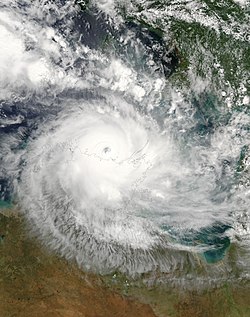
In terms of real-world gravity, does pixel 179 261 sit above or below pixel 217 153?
below

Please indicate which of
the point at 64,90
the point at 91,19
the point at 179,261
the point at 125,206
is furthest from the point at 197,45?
the point at 179,261

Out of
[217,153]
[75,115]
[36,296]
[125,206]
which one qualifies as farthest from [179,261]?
[75,115]

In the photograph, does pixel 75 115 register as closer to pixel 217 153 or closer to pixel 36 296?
pixel 217 153

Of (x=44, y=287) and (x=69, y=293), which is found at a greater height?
(x=69, y=293)

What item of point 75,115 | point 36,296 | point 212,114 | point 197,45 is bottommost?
point 36,296

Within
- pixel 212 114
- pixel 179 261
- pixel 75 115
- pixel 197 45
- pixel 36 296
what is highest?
pixel 197 45

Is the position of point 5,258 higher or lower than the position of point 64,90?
lower
